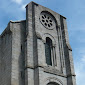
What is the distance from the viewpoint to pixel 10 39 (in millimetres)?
24344

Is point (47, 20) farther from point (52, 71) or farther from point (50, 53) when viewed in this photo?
point (52, 71)

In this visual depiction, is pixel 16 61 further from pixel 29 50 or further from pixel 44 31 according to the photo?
pixel 44 31

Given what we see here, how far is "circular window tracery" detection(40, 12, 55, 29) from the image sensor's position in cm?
→ 2737

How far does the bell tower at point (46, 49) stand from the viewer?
73.3ft

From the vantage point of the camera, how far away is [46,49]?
1038 inches

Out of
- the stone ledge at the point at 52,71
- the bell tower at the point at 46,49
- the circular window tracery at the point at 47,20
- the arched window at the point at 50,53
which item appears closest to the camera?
the bell tower at the point at 46,49

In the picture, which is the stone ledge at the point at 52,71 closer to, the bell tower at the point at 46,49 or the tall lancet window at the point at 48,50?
the bell tower at the point at 46,49

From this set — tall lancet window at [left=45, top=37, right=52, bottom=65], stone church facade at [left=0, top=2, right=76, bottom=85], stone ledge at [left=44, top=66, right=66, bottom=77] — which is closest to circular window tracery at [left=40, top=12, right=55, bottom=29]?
stone church facade at [left=0, top=2, right=76, bottom=85]

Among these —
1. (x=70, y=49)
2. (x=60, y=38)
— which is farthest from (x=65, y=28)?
(x=70, y=49)

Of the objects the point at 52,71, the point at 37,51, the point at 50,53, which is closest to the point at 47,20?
the point at 50,53

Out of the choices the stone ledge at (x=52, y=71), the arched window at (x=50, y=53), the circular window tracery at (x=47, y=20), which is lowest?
the stone ledge at (x=52, y=71)

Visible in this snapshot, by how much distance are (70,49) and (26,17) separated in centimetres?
671

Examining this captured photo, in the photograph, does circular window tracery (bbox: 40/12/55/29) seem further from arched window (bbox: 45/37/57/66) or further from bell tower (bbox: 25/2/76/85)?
arched window (bbox: 45/37/57/66)

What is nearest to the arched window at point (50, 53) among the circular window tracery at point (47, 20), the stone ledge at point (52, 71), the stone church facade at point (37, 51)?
the stone church facade at point (37, 51)
